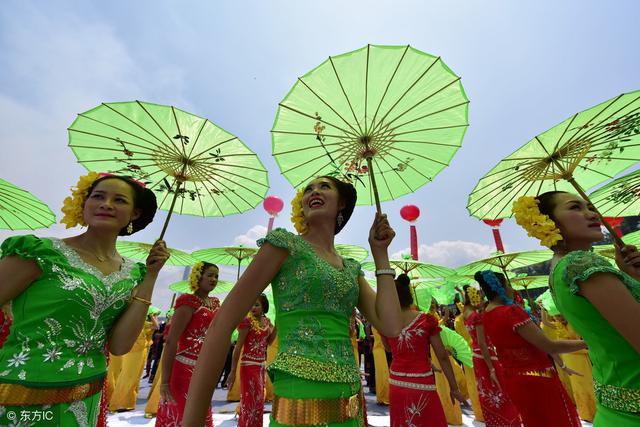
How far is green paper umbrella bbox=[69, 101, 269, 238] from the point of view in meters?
3.30

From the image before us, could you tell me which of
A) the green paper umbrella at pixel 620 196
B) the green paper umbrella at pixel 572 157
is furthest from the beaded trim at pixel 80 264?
the green paper umbrella at pixel 620 196

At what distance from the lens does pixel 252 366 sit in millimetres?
5172

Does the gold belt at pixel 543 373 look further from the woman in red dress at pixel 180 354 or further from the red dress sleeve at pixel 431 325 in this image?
the woman in red dress at pixel 180 354

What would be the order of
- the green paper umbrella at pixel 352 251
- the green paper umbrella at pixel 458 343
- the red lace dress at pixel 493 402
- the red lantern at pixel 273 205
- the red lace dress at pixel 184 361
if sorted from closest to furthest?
the red lace dress at pixel 184 361 < the red lace dress at pixel 493 402 < the green paper umbrella at pixel 458 343 < the green paper umbrella at pixel 352 251 < the red lantern at pixel 273 205

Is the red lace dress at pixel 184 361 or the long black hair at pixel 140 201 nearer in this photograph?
the long black hair at pixel 140 201

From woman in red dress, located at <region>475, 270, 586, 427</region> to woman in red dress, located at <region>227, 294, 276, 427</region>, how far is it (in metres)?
3.35

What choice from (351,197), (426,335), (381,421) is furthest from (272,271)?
(381,421)

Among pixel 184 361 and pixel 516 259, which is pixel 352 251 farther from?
pixel 184 361

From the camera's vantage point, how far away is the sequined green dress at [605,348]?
5.28 ft

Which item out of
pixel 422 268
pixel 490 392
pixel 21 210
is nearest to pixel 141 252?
pixel 21 210

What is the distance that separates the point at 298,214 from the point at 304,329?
0.92m

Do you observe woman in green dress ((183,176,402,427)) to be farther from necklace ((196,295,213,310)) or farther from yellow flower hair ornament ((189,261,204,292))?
yellow flower hair ornament ((189,261,204,292))

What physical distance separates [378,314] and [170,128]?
2836 mm

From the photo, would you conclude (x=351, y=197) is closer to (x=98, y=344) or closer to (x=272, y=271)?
(x=272, y=271)
